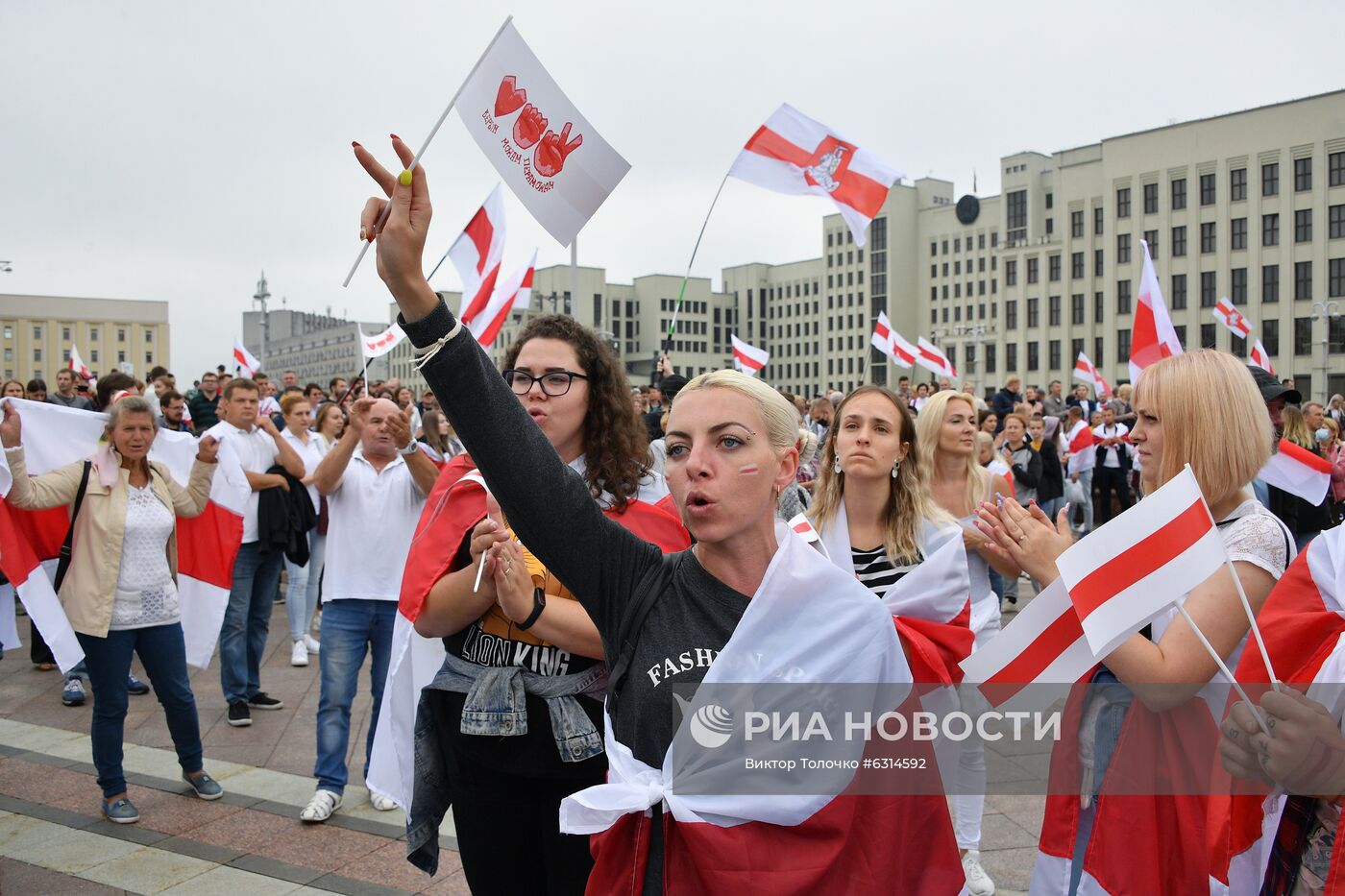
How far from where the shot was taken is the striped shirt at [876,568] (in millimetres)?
3984

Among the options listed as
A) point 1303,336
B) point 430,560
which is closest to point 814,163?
point 430,560

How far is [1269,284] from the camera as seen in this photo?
64.6m

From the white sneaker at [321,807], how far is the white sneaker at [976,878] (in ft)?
9.88

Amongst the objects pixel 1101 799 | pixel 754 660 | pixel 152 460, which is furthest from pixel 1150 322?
Result: pixel 152 460

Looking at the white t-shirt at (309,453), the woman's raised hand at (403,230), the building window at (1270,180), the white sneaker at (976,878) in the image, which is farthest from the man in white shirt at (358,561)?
the building window at (1270,180)

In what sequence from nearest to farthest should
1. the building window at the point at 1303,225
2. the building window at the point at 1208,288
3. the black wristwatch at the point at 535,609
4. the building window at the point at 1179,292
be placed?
the black wristwatch at the point at 535,609
the building window at the point at 1303,225
the building window at the point at 1208,288
the building window at the point at 1179,292

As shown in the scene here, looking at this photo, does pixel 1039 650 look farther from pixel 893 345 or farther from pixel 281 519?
pixel 893 345

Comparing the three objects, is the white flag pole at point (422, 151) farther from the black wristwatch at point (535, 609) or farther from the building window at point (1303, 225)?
the building window at point (1303, 225)

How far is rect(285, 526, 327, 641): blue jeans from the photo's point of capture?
8.44m

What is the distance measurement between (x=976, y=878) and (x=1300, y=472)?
3.10 metres

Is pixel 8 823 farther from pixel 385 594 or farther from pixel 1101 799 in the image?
pixel 1101 799

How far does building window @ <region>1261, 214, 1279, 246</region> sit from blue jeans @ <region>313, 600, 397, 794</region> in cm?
7188

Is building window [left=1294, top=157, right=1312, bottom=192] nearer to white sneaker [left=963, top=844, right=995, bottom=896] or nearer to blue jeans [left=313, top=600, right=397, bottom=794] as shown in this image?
white sneaker [left=963, top=844, right=995, bottom=896]

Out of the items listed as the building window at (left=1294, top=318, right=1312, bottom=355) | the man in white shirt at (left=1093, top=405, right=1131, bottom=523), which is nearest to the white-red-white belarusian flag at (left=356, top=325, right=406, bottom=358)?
the man in white shirt at (left=1093, top=405, right=1131, bottom=523)
